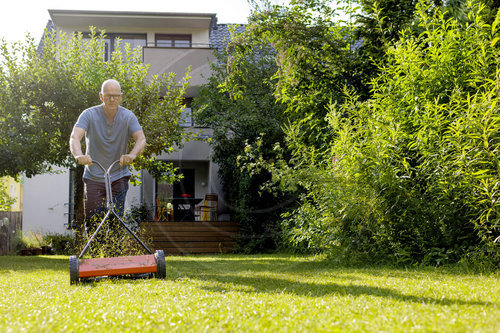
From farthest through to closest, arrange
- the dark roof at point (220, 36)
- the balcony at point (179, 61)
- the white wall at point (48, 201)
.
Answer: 1. the dark roof at point (220, 36)
2. the balcony at point (179, 61)
3. the white wall at point (48, 201)

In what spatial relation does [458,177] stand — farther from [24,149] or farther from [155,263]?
[24,149]

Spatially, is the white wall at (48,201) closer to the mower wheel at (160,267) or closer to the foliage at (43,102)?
the foliage at (43,102)

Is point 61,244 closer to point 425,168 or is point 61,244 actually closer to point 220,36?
point 220,36

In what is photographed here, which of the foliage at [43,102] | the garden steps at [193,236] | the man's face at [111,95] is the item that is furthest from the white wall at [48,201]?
the man's face at [111,95]

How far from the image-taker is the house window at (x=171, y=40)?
870 inches

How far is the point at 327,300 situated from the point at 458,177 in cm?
296

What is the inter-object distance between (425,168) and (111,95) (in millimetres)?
3333

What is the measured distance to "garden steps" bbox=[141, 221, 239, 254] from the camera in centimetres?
1531

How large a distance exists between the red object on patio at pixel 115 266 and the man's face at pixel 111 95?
5.37 feet

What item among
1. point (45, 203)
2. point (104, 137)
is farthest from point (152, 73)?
point (104, 137)

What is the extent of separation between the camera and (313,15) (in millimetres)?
9508

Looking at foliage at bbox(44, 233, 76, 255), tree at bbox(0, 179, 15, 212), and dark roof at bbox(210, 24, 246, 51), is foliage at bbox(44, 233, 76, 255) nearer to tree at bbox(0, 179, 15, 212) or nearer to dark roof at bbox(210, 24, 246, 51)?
tree at bbox(0, 179, 15, 212)

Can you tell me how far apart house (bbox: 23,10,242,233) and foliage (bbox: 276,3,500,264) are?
11084 mm

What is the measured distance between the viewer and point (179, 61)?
64.3 feet
